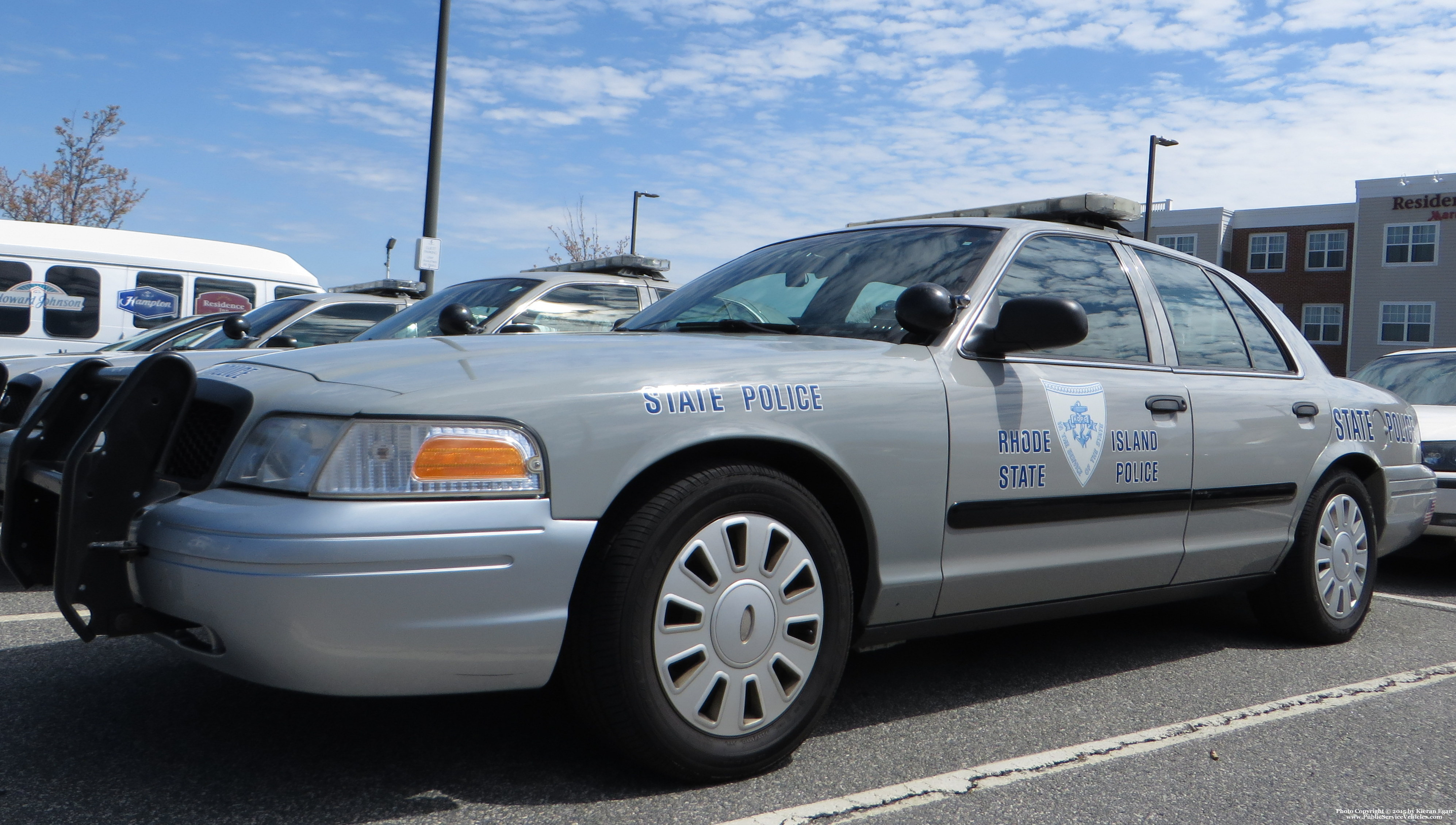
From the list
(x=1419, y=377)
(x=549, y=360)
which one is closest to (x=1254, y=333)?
(x=549, y=360)

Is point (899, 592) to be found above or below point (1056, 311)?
below

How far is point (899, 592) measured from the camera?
3.09m

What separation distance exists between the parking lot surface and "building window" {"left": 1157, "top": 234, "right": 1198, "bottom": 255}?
145 ft

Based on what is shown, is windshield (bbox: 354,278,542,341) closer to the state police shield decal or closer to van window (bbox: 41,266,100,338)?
the state police shield decal

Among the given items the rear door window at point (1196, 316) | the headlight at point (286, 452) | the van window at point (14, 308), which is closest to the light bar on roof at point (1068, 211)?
the rear door window at point (1196, 316)

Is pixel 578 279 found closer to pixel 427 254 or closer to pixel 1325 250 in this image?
pixel 427 254

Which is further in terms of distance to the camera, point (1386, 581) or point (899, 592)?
point (1386, 581)

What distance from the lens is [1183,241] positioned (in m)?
45.9

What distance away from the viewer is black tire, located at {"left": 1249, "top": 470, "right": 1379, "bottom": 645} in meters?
4.38

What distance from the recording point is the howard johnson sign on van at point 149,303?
499 inches

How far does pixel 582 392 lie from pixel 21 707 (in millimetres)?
1876

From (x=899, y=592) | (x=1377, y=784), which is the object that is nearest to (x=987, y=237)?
(x=899, y=592)

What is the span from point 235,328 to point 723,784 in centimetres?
515

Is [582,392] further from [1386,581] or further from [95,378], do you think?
[1386,581]
